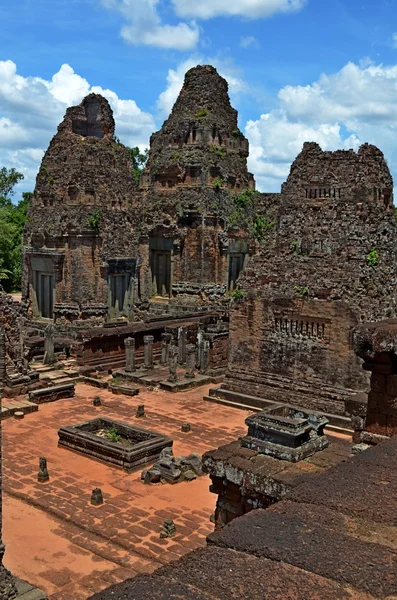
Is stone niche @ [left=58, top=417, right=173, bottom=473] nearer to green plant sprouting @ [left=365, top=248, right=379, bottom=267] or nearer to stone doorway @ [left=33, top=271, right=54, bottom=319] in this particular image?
green plant sprouting @ [left=365, top=248, right=379, bottom=267]

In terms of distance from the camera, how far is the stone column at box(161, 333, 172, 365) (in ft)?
67.1

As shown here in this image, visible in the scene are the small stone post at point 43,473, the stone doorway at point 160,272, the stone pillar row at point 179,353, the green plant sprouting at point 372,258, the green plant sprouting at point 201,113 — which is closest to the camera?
the small stone post at point 43,473

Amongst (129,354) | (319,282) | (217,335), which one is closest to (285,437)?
(319,282)

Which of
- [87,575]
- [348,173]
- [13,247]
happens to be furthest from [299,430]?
[13,247]

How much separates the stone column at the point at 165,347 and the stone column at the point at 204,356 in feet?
4.96

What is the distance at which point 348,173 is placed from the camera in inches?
590

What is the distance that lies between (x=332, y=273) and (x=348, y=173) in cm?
261

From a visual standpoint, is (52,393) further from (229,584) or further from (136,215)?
(229,584)

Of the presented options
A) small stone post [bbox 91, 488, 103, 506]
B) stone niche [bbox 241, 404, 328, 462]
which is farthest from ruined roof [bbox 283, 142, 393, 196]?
small stone post [bbox 91, 488, 103, 506]

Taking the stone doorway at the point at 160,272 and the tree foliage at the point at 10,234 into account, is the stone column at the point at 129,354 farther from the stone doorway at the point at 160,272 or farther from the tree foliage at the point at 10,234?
the tree foliage at the point at 10,234

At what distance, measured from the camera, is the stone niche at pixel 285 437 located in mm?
6711

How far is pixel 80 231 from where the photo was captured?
23062 millimetres

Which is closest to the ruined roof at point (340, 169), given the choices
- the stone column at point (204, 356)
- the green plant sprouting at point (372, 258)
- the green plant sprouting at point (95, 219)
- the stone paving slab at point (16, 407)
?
the green plant sprouting at point (372, 258)

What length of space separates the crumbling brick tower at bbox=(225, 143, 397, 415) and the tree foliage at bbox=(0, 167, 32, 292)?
58.1ft
